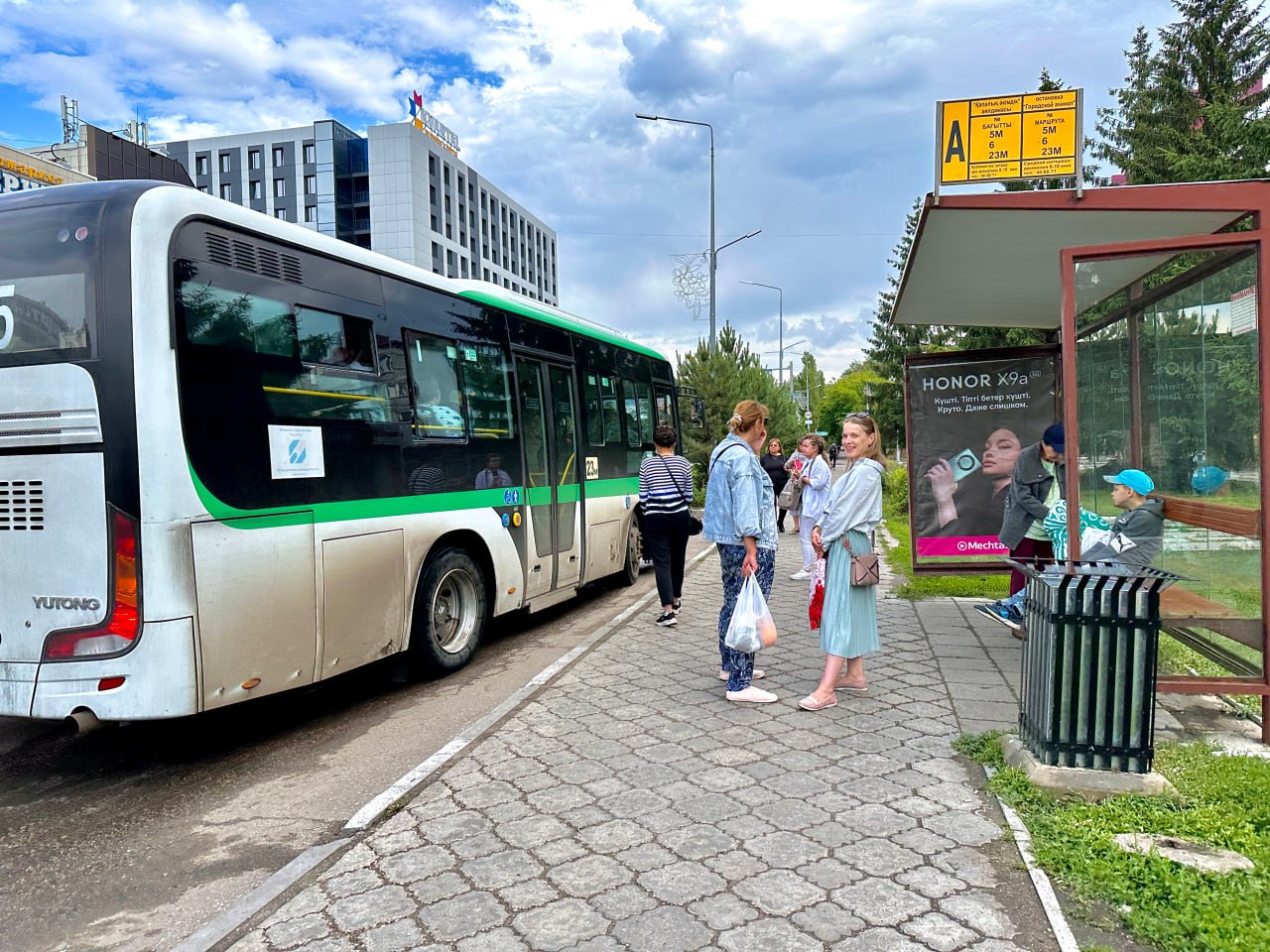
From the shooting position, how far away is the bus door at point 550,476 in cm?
793

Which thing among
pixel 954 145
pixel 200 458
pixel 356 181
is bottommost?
pixel 200 458

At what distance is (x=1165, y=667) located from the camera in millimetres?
6152

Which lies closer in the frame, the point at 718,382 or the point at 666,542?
the point at 666,542

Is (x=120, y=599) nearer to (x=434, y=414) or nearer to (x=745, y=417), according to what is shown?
(x=434, y=414)

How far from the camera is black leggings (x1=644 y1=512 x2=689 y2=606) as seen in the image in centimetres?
798

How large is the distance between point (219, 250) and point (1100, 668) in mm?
4872

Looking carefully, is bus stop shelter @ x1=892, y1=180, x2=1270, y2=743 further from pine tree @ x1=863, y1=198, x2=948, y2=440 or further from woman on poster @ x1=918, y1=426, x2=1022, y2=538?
pine tree @ x1=863, y1=198, x2=948, y2=440

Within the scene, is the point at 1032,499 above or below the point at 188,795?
above

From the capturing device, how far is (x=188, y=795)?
4512 millimetres

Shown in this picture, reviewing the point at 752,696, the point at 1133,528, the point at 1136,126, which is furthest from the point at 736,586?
the point at 1136,126

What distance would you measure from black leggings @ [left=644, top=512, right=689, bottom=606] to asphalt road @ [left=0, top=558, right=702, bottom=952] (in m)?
1.68

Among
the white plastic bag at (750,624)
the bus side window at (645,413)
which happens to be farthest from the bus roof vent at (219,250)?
the bus side window at (645,413)

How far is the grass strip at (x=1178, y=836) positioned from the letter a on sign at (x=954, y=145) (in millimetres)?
3336

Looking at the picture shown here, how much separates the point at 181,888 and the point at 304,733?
2.05 meters
